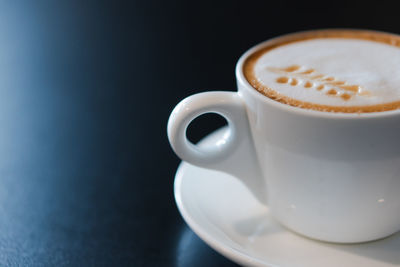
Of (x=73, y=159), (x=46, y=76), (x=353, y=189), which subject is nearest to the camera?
(x=353, y=189)

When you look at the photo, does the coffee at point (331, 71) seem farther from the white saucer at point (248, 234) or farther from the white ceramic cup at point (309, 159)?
the white saucer at point (248, 234)

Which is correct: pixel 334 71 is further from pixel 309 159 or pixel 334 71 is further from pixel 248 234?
pixel 248 234

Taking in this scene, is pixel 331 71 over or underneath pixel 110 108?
over

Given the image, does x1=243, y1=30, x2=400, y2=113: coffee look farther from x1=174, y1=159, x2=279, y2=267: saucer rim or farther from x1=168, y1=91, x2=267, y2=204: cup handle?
x1=174, y1=159, x2=279, y2=267: saucer rim

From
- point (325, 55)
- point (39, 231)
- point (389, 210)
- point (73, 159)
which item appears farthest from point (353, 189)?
point (73, 159)

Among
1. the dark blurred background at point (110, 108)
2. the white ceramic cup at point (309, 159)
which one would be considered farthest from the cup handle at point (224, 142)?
the dark blurred background at point (110, 108)

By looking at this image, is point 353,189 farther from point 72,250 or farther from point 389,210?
point 72,250

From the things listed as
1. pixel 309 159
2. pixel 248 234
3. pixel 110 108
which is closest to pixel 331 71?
pixel 309 159
